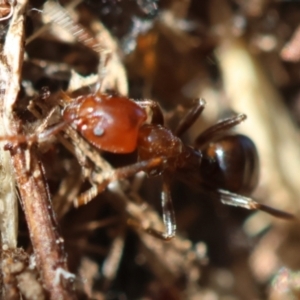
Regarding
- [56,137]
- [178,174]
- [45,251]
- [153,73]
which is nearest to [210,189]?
[178,174]

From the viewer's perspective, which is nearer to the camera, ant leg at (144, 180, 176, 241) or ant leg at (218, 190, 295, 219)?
ant leg at (144, 180, 176, 241)

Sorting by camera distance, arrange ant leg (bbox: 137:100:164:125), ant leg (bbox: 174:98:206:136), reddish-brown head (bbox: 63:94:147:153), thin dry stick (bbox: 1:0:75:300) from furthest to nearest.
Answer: ant leg (bbox: 174:98:206:136), ant leg (bbox: 137:100:164:125), reddish-brown head (bbox: 63:94:147:153), thin dry stick (bbox: 1:0:75:300)

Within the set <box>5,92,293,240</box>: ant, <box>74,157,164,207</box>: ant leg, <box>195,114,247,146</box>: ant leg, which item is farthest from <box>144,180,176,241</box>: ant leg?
<box>195,114,247,146</box>: ant leg

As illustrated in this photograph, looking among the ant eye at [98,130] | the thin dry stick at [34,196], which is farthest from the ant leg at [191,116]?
the thin dry stick at [34,196]

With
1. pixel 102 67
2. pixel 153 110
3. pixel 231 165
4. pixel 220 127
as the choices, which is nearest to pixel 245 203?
pixel 231 165

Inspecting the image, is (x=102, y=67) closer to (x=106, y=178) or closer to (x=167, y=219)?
(x=106, y=178)

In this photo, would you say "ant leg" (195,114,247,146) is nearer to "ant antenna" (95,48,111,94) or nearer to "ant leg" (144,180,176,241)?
"ant leg" (144,180,176,241)
